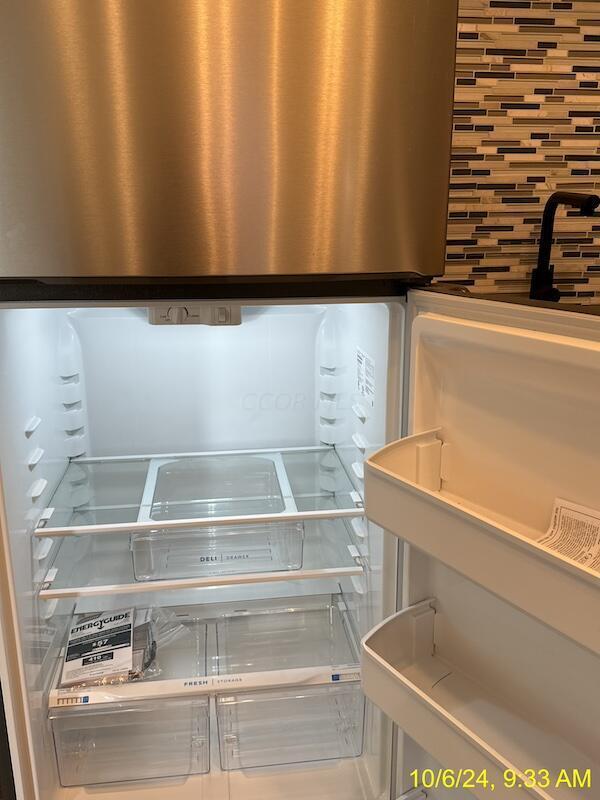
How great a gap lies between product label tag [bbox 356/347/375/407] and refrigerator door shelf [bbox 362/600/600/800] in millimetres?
396

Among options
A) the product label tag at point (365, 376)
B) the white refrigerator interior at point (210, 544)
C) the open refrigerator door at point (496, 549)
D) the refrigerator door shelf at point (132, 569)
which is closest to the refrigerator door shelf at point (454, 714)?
the open refrigerator door at point (496, 549)

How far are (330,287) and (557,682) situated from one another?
0.61 m

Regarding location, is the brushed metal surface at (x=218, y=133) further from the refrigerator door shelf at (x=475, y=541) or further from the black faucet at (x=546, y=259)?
the black faucet at (x=546, y=259)

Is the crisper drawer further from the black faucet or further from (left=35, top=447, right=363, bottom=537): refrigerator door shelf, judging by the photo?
the black faucet

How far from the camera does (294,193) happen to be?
852mm

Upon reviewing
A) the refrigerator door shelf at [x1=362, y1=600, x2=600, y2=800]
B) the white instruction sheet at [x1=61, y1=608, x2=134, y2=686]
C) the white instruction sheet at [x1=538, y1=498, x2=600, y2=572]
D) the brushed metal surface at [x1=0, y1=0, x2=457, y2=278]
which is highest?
the brushed metal surface at [x1=0, y1=0, x2=457, y2=278]

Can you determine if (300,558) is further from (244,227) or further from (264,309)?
(244,227)

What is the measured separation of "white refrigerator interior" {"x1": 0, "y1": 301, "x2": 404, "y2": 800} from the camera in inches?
47.4

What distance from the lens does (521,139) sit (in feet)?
4.28

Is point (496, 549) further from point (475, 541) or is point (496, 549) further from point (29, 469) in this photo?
point (29, 469)

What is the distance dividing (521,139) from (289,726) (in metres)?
1.37

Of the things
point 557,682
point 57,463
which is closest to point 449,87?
point 557,682

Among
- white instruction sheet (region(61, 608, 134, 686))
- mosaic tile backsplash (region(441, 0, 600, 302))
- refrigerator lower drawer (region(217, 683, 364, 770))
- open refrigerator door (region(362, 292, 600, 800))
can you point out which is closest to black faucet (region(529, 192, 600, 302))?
mosaic tile backsplash (region(441, 0, 600, 302))

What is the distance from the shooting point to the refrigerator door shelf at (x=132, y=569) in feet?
3.91
